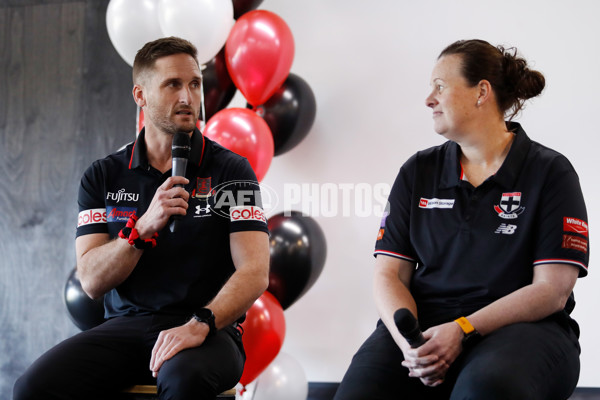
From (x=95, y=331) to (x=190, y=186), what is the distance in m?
0.47

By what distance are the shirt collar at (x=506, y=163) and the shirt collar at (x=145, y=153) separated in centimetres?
70

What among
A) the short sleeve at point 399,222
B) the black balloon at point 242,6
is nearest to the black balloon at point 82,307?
the short sleeve at point 399,222

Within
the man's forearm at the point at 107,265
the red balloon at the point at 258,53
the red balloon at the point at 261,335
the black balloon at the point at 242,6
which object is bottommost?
the red balloon at the point at 261,335

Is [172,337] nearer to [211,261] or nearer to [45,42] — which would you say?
[211,261]

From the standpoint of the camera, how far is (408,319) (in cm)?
121

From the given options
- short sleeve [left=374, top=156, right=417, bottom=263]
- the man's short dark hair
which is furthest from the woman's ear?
the man's short dark hair

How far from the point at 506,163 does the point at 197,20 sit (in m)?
1.41

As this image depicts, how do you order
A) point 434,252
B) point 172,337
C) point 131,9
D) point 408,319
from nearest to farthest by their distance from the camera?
point 408,319
point 172,337
point 434,252
point 131,9

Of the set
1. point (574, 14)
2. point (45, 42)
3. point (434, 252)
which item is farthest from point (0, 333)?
point (574, 14)

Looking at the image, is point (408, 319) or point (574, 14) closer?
point (408, 319)

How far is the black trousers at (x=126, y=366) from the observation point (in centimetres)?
136

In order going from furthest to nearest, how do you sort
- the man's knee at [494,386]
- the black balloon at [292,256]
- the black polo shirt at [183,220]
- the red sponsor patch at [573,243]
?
1. the black balloon at [292,256]
2. the black polo shirt at [183,220]
3. the red sponsor patch at [573,243]
4. the man's knee at [494,386]

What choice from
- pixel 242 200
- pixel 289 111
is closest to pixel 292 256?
pixel 289 111

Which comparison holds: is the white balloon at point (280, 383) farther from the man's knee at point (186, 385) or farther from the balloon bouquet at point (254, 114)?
the man's knee at point (186, 385)
